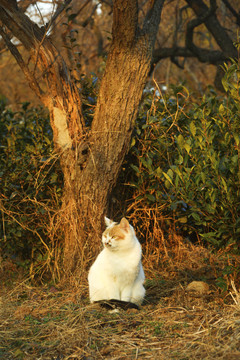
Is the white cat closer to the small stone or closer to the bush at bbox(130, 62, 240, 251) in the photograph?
the small stone

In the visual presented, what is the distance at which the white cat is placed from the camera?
3627 millimetres

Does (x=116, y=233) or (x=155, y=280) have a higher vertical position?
(x=116, y=233)

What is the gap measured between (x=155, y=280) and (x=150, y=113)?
172 centimetres

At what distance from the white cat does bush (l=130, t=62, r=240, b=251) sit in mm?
652

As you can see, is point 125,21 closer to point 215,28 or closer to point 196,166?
point 196,166

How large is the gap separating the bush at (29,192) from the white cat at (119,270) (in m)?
1.08

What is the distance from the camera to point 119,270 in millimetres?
3613

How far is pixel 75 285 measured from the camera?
420 cm

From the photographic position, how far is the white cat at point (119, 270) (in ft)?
11.9

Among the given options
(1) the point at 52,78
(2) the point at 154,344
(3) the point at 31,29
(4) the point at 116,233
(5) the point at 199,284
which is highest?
(3) the point at 31,29

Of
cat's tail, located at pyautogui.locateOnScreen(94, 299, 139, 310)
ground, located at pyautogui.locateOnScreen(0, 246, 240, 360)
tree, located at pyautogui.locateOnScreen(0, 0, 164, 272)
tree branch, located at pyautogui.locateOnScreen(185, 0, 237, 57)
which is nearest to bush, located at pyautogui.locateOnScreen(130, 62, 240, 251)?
tree, located at pyautogui.locateOnScreen(0, 0, 164, 272)

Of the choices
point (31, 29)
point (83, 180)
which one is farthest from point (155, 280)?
point (31, 29)

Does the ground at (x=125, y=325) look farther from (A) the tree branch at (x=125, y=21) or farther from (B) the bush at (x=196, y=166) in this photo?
(A) the tree branch at (x=125, y=21)

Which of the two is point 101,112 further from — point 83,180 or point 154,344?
point 154,344
